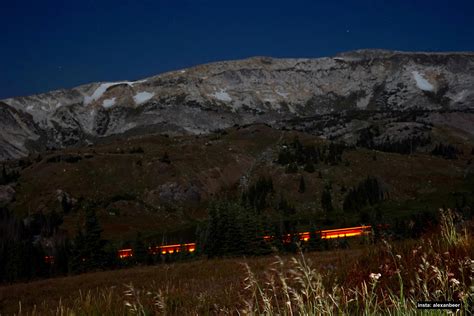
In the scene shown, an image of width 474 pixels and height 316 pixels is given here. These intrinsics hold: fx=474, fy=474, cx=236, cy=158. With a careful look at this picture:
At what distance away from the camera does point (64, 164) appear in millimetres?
167875

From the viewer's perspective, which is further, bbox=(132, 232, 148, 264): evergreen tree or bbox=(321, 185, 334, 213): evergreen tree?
bbox=(321, 185, 334, 213): evergreen tree

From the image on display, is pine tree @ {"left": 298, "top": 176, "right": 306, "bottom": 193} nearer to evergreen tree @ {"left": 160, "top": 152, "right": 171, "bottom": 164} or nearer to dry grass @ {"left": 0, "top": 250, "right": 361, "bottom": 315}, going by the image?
evergreen tree @ {"left": 160, "top": 152, "right": 171, "bottom": 164}

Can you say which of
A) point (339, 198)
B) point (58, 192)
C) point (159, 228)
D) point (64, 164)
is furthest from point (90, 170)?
point (339, 198)

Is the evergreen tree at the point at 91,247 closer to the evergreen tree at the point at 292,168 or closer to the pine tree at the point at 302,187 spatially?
Answer: the pine tree at the point at 302,187

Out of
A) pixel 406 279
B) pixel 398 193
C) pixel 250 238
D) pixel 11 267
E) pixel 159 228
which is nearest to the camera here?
pixel 406 279

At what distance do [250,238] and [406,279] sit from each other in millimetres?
41345

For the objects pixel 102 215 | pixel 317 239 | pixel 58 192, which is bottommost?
pixel 317 239

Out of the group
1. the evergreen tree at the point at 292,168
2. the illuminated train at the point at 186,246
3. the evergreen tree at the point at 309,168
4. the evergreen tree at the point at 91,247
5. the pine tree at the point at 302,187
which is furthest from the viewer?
the evergreen tree at the point at 292,168

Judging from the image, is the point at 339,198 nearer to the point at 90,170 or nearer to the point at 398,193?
the point at 398,193

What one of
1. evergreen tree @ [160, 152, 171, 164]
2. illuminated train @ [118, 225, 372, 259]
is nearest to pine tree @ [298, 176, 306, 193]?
evergreen tree @ [160, 152, 171, 164]

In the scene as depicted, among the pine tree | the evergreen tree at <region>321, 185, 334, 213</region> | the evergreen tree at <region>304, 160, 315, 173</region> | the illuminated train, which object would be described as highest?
the evergreen tree at <region>304, 160, 315, 173</region>

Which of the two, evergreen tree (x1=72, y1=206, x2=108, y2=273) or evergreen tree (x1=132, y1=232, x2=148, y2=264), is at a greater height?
evergreen tree (x1=72, y1=206, x2=108, y2=273)

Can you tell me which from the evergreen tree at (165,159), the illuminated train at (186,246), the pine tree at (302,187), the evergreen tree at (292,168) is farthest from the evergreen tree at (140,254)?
the evergreen tree at (292,168)

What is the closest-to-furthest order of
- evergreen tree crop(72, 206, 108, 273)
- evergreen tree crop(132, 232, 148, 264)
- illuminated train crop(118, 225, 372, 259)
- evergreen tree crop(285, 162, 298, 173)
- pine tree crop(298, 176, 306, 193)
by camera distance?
1. evergreen tree crop(72, 206, 108, 273)
2. illuminated train crop(118, 225, 372, 259)
3. evergreen tree crop(132, 232, 148, 264)
4. pine tree crop(298, 176, 306, 193)
5. evergreen tree crop(285, 162, 298, 173)
